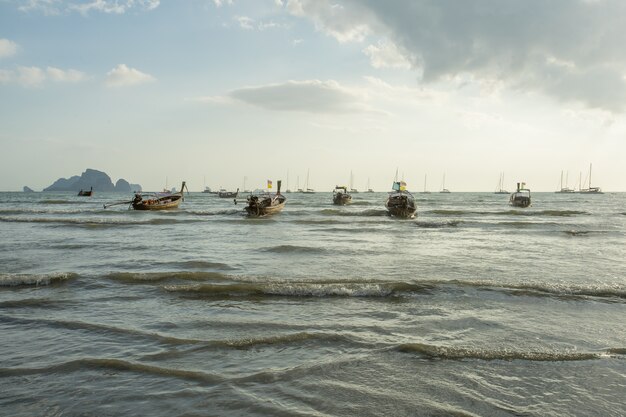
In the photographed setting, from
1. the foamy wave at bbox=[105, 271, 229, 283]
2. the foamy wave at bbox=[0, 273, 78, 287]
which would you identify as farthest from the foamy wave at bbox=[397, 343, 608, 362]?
the foamy wave at bbox=[0, 273, 78, 287]

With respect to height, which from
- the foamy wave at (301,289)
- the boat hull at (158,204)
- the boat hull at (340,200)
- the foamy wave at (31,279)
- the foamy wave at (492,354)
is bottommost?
the foamy wave at (31,279)

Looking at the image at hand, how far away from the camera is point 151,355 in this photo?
580 centimetres

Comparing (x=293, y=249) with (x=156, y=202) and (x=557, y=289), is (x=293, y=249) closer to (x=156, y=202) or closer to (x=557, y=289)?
(x=557, y=289)

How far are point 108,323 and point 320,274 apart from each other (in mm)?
6318

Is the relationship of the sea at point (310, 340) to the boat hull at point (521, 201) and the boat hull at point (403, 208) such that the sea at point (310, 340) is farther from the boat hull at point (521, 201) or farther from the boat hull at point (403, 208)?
the boat hull at point (521, 201)

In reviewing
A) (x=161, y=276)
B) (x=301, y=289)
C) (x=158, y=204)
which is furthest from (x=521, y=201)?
(x=161, y=276)

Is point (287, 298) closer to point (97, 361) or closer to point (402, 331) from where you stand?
point (402, 331)

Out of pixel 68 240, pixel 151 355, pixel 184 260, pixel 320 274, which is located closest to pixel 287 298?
pixel 320 274

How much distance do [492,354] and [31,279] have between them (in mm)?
10974

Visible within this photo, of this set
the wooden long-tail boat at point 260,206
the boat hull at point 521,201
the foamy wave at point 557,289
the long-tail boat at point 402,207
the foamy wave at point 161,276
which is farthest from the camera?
the boat hull at point 521,201

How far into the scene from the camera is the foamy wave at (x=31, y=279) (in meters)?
10.7

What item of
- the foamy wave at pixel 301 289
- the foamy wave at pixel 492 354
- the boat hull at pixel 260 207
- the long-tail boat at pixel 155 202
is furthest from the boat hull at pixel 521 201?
the foamy wave at pixel 492 354

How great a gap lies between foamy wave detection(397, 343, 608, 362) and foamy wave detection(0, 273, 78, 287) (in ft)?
30.6

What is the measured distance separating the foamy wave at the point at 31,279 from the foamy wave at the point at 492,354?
933cm
